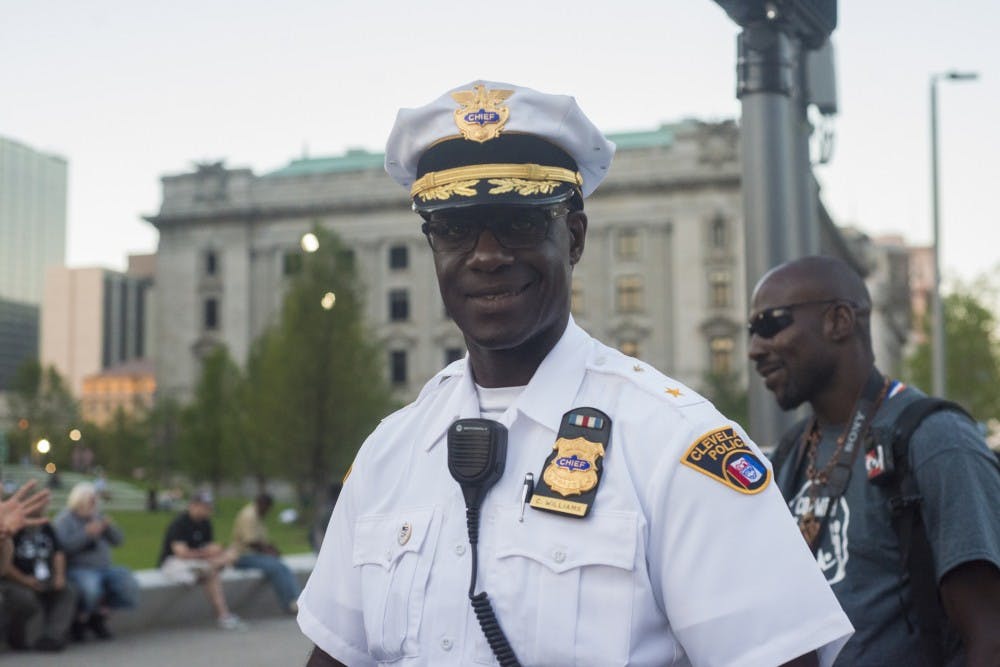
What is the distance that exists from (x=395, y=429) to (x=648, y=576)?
0.67m

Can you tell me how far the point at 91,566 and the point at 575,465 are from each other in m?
11.5

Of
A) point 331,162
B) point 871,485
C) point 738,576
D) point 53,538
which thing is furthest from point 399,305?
point 738,576

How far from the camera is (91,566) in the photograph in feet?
41.8

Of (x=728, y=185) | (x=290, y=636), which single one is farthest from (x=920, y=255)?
(x=290, y=636)

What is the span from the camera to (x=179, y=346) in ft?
262

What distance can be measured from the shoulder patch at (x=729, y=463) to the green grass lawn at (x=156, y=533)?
23.5m

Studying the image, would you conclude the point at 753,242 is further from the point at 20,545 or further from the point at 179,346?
the point at 179,346

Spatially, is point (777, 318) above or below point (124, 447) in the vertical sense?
above

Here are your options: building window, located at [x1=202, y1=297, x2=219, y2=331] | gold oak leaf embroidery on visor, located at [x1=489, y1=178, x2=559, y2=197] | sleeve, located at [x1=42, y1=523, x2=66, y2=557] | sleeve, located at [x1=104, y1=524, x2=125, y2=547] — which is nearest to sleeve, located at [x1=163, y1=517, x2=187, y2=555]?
sleeve, located at [x1=104, y1=524, x2=125, y2=547]

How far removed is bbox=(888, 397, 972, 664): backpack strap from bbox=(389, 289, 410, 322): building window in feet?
239

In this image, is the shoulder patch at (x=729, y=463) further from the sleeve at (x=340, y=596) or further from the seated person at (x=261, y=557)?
the seated person at (x=261, y=557)

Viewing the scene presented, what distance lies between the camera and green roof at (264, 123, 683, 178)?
77312mm

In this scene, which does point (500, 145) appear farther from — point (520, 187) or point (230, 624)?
point (230, 624)

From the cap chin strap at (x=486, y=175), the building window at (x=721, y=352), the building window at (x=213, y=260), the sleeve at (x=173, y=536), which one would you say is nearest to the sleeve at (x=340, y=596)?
the cap chin strap at (x=486, y=175)
